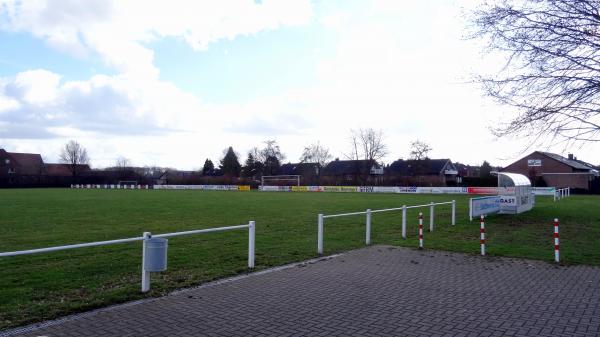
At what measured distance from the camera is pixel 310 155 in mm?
101938

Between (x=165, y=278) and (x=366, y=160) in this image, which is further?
(x=366, y=160)

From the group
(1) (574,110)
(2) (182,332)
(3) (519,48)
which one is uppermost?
(3) (519,48)

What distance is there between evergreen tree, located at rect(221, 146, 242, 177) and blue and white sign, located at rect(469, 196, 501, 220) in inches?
3599

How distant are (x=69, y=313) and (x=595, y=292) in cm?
780

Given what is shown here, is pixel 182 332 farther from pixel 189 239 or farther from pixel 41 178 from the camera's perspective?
pixel 41 178

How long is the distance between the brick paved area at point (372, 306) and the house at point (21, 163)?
369 ft

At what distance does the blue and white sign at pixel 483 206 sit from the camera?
19484 mm

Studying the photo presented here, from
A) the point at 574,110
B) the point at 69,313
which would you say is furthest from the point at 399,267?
the point at 574,110

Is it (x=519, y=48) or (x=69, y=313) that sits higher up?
(x=519, y=48)

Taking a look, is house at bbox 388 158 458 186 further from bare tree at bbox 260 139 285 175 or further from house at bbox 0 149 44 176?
house at bbox 0 149 44 176

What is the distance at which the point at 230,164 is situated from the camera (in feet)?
364

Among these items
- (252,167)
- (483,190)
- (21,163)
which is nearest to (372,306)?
(483,190)

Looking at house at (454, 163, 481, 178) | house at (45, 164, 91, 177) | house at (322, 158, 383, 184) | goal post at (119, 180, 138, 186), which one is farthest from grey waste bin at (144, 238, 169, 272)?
house at (45, 164, 91, 177)

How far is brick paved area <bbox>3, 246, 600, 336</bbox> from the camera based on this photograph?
17.9 ft
